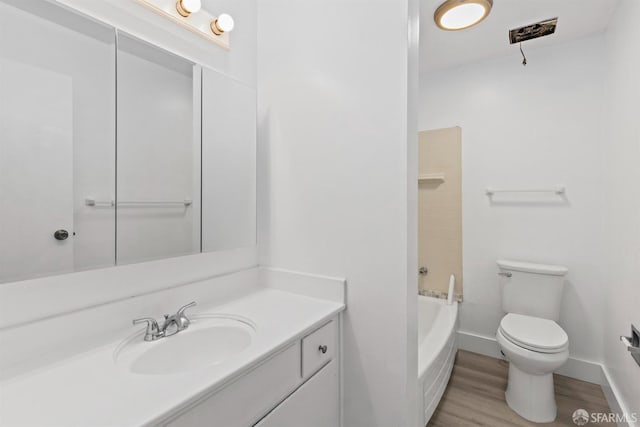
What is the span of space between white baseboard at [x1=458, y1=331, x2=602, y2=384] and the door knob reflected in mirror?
2.81 metres

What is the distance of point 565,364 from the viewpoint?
2.16 metres

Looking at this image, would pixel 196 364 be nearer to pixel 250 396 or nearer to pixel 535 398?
pixel 250 396

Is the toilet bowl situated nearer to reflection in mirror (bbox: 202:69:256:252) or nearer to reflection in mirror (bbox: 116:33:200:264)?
reflection in mirror (bbox: 202:69:256:252)

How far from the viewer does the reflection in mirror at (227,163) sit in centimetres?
136

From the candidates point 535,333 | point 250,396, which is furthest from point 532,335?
point 250,396

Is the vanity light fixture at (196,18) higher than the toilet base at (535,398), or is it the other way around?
the vanity light fixture at (196,18)

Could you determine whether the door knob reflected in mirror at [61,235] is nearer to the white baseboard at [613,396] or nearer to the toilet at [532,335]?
the toilet at [532,335]

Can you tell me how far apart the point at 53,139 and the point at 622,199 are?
2.68m

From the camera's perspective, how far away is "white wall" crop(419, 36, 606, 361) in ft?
6.85

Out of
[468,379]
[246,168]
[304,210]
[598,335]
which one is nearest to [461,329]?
[468,379]

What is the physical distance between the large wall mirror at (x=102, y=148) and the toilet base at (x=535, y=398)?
1.97 meters

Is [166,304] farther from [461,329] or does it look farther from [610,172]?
[610,172]

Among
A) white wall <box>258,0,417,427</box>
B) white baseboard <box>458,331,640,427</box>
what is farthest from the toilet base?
white wall <box>258,0,417,427</box>

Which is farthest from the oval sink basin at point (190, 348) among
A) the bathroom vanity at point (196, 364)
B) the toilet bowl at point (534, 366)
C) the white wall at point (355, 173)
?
the toilet bowl at point (534, 366)
